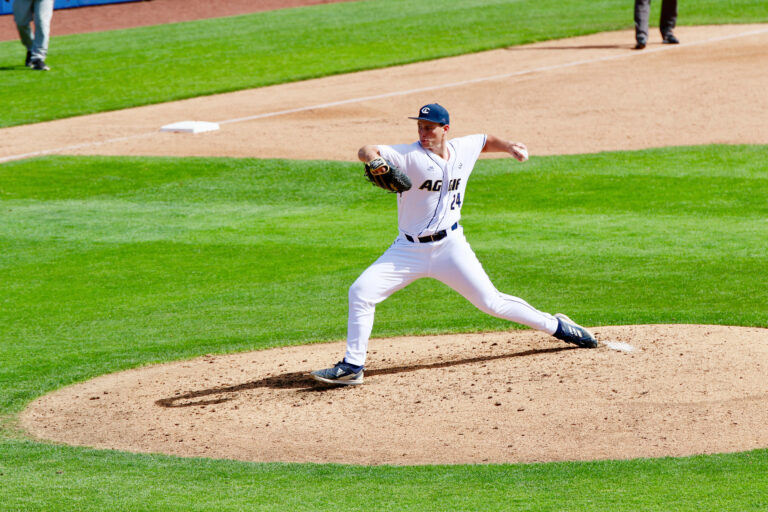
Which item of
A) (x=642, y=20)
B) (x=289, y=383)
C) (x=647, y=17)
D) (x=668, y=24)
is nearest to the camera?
(x=289, y=383)

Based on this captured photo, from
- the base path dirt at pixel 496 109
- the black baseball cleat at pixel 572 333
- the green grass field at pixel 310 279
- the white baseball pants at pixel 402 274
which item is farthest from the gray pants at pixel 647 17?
the white baseball pants at pixel 402 274

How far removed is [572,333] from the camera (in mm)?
8023

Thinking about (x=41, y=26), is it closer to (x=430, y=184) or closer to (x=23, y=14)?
(x=23, y=14)

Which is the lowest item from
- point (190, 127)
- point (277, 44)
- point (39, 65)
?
point (190, 127)

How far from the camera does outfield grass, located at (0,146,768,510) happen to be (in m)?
5.83

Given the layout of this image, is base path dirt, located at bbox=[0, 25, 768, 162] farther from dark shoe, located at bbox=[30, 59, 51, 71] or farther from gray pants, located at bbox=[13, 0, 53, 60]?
dark shoe, located at bbox=[30, 59, 51, 71]

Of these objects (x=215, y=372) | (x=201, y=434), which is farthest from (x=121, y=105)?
(x=201, y=434)

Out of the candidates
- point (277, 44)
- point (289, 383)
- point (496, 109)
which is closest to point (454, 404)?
point (289, 383)

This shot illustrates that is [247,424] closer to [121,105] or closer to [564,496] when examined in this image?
[564,496]

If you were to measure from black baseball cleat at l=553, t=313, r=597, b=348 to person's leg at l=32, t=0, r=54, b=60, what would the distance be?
1610cm

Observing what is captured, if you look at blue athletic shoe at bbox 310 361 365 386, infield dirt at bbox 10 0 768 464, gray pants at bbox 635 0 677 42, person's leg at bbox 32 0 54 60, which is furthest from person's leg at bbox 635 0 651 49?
blue athletic shoe at bbox 310 361 365 386

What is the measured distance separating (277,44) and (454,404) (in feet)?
64.3

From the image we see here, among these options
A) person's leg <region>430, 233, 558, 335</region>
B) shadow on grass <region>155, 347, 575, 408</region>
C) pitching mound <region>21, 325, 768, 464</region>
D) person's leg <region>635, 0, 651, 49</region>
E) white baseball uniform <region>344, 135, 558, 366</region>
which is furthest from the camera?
person's leg <region>635, 0, 651, 49</region>

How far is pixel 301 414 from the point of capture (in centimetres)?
737
